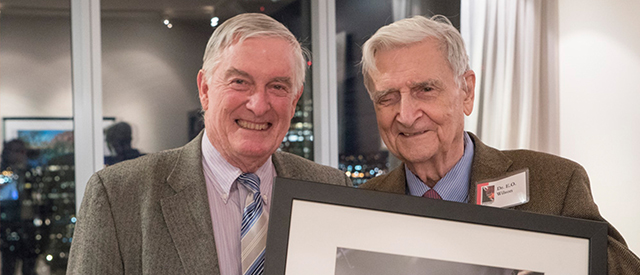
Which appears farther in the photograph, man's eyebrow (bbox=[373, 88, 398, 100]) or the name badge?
man's eyebrow (bbox=[373, 88, 398, 100])

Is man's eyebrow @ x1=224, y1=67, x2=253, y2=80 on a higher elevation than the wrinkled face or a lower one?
higher

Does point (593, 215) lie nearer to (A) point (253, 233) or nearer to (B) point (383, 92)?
(B) point (383, 92)

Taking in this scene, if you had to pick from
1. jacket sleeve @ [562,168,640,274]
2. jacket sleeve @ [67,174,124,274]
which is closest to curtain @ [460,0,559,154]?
jacket sleeve @ [562,168,640,274]

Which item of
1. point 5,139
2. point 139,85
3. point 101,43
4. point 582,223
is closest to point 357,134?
point 139,85

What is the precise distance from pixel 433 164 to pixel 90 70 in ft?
8.97

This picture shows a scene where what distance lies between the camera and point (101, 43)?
11.3 ft

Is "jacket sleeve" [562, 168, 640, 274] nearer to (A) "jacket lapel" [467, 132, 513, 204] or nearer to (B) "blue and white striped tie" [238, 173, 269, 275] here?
(A) "jacket lapel" [467, 132, 513, 204]

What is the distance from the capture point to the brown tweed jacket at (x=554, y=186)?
3.08ft

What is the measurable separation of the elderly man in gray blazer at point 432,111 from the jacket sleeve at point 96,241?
2.14ft

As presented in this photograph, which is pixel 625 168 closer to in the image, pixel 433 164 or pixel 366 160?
pixel 366 160

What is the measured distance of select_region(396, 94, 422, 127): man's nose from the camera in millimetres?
1168

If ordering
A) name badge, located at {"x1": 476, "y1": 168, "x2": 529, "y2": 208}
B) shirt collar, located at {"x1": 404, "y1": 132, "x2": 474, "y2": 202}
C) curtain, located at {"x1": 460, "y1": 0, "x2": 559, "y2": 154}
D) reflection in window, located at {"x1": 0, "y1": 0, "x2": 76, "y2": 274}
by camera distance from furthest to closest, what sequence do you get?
curtain, located at {"x1": 460, "y1": 0, "x2": 559, "y2": 154} → reflection in window, located at {"x1": 0, "y1": 0, "x2": 76, "y2": 274} → shirt collar, located at {"x1": 404, "y1": 132, "x2": 474, "y2": 202} → name badge, located at {"x1": 476, "y1": 168, "x2": 529, "y2": 208}

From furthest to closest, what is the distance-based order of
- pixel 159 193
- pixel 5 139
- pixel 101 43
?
1. pixel 101 43
2. pixel 5 139
3. pixel 159 193

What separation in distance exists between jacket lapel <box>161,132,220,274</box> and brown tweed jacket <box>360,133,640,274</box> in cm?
59
